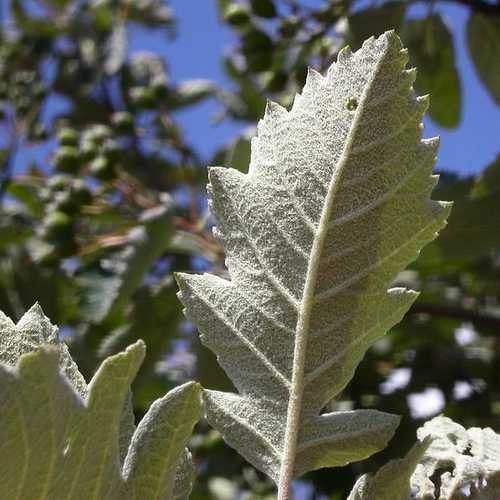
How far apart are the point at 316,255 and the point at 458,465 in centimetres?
19

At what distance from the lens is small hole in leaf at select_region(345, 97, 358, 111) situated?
0.72 m

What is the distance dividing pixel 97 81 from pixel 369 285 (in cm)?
358

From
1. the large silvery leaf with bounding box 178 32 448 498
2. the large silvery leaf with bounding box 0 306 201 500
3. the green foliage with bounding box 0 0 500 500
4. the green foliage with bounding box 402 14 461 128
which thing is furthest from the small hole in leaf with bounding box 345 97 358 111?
the green foliage with bounding box 402 14 461 128

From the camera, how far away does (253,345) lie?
2.46 ft

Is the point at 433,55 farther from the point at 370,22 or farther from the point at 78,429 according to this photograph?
the point at 78,429

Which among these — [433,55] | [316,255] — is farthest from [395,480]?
[433,55]

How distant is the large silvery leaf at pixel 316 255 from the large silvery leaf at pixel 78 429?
79 mm

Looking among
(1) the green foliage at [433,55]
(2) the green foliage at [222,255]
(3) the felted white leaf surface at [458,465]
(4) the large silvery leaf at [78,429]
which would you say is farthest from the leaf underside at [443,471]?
(1) the green foliage at [433,55]

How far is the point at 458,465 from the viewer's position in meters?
0.69

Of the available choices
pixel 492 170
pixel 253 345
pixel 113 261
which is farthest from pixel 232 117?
pixel 253 345

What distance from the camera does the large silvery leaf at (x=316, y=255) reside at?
72 cm

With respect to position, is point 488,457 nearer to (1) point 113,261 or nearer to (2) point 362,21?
(2) point 362,21

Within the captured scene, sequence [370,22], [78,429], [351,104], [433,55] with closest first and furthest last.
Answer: [78,429], [351,104], [370,22], [433,55]

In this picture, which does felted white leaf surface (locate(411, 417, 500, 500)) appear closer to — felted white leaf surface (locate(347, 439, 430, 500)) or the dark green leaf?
felted white leaf surface (locate(347, 439, 430, 500))
